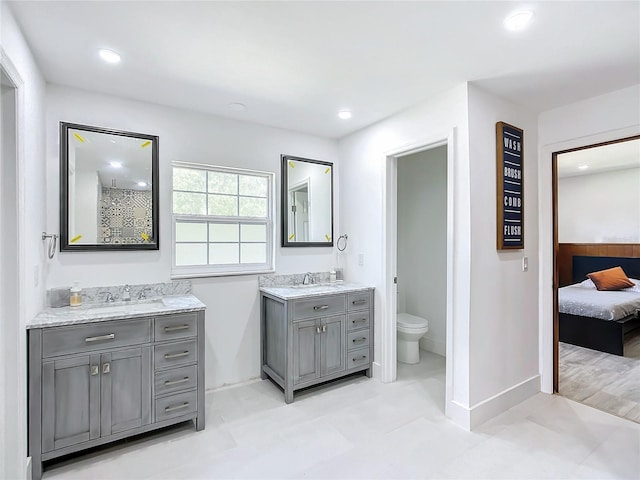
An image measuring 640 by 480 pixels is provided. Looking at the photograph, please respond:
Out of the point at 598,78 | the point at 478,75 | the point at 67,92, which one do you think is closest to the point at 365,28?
the point at 478,75

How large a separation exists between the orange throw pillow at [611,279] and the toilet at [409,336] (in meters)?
3.10

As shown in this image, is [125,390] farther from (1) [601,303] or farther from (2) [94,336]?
(1) [601,303]

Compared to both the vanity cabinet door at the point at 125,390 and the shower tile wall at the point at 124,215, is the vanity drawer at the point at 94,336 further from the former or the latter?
the shower tile wall at the point at 124,215

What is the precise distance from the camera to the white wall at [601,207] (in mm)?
4961

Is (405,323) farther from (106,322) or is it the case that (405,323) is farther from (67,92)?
(67,92)

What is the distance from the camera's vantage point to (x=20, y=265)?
172 centimetres

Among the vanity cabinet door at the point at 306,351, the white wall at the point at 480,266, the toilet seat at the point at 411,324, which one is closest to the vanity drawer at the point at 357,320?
the white wall at the point at 480,266

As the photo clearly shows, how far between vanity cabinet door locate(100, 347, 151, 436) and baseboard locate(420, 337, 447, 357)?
10.2ft

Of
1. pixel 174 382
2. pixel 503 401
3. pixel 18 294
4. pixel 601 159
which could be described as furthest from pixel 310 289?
pixel 601 159

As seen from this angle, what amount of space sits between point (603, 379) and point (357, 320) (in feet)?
7.96

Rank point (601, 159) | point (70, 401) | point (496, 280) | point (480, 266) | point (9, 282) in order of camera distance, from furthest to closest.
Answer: point (601, 159) < point (496, 280) < point (480, 266) < point (70, 401) < point (9, 282)

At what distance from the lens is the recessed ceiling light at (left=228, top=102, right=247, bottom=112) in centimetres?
279

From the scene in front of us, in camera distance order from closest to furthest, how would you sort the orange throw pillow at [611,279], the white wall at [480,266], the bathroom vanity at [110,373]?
the bathroom vanity at [110,373]
the white wall at [480,266]
the orange throw pillow at [611,279]

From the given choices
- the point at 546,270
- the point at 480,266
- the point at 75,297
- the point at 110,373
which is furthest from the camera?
the point at 546,270
